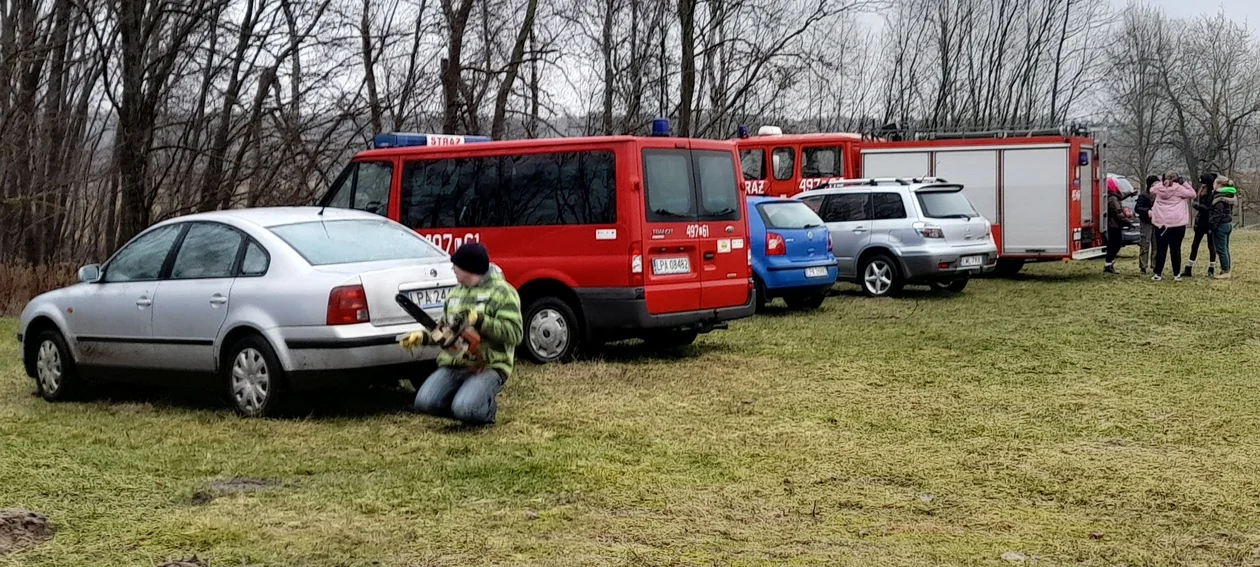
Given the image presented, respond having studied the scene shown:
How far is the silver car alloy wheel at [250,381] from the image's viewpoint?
27.5 feet

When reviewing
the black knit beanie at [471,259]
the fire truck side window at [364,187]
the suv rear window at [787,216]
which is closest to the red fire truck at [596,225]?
the fire truck side window at [364,187]

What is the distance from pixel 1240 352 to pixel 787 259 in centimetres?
529

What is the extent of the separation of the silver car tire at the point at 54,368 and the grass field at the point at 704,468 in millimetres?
188

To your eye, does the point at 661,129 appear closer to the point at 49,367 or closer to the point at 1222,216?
the point at 49,367

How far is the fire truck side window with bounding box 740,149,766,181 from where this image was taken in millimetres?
23031

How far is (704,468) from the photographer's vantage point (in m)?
6.82

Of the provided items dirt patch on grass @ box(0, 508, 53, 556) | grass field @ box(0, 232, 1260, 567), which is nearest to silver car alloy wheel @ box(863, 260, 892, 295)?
grass field @ box(0, 232, 1260, 567)

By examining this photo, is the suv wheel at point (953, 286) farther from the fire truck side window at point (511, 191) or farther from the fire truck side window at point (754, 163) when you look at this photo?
the fire truck side window at point (511, 191)

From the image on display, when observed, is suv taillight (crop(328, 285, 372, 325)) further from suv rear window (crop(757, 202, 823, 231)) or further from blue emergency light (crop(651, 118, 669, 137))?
suv rear window (crop(757, 202, 823, 231))

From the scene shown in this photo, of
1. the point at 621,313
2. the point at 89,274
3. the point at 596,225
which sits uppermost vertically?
the point at 596,225

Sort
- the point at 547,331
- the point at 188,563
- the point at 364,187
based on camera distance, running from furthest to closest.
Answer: the point at 364,187 < the point at 547,331 < the point at 188,563

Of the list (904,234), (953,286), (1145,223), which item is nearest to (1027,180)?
(1145,223)

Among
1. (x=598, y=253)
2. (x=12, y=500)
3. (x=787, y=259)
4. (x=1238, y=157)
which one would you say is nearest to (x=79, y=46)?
(x=787, y=259)

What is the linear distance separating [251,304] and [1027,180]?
1474cm
